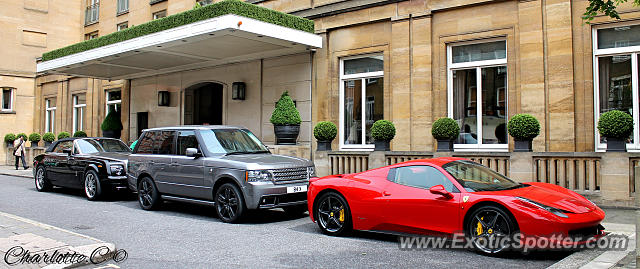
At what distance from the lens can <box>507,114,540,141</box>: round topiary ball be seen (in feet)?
35.4

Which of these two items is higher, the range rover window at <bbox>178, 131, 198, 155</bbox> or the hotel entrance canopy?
the hotel entrance canopy

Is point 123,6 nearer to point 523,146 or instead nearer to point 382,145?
point 382,145

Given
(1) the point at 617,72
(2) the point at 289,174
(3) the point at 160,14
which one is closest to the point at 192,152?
(2) the point at 289,174

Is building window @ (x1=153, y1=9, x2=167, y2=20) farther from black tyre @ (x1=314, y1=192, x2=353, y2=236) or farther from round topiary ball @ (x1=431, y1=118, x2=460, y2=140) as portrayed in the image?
black tyre @ (x1=314, y1=192, x2=353, y2=236)

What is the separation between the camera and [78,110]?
28984 mm

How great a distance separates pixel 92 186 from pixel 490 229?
407 inches

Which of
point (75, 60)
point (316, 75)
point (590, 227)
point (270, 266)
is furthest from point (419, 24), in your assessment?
point (75, 60)

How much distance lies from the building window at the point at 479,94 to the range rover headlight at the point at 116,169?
29.5 feet

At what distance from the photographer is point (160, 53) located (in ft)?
59.9

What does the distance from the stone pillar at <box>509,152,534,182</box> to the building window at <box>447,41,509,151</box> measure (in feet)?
5.96

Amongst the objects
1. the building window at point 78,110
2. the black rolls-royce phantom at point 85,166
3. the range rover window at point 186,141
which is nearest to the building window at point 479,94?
the range rover window at point 186,141

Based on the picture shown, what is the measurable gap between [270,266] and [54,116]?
30.4 metres

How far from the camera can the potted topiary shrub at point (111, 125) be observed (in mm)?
24167

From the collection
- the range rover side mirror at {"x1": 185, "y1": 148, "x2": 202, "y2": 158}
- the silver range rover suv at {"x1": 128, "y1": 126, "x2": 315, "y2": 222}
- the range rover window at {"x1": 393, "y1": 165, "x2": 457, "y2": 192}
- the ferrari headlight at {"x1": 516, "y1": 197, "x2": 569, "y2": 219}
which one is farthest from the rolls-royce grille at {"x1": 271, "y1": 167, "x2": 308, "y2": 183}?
the ferrari headlight at {"x1": 516, "y1": 197, "x2": 569, "y2": 219}
